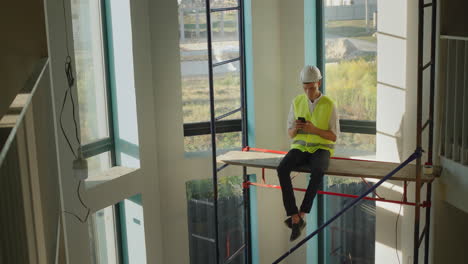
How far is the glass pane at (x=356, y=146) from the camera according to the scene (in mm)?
7969

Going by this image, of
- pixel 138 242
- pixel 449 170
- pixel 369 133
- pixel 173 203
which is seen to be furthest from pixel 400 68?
pixel 138 242

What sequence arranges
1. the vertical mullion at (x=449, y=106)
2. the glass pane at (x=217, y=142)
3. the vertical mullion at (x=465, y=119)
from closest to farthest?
the vertical mullion at (x=465, y=119) < the vertical mullion at (x=449, y=106) < the glass pane at (x=217, y=142)

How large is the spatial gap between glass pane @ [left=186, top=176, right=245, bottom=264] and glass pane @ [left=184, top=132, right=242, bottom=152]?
40 centimetres

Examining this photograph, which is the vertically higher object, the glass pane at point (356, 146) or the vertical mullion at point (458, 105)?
the vertical mullion at point (458, 105)

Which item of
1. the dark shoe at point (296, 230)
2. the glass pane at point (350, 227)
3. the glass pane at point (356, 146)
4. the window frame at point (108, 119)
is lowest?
the glass pane at point (350, 227)

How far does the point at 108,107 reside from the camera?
303 inches

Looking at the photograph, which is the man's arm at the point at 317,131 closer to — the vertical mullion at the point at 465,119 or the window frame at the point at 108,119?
the vertical mullion at the point at 465,119

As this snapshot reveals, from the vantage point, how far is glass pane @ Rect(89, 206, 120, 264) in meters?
7.62

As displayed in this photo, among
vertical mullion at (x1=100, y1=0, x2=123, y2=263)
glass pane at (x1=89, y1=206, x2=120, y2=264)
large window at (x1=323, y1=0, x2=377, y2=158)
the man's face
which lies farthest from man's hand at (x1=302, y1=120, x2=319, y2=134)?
glass pane at (x1=89, y1=206, x2=120, y2=264)

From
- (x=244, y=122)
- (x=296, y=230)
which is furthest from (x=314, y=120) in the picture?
(x=244, y=122)

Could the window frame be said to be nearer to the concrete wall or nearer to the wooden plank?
the wooden plank

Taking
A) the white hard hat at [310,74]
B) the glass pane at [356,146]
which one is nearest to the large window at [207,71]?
the glass pane at [356,146]

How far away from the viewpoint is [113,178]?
7.38 meters

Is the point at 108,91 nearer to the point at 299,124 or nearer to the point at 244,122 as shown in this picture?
the point at 244,122
